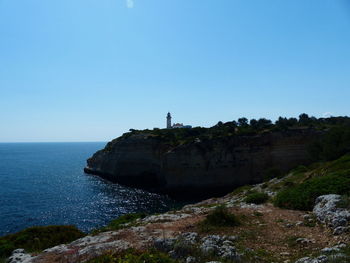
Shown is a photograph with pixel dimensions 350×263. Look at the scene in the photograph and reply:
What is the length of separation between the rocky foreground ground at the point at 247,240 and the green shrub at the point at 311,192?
0.83 m

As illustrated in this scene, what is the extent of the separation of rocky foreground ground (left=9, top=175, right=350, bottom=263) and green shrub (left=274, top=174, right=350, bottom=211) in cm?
83

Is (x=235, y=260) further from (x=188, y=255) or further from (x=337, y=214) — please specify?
(x=337, y=214)

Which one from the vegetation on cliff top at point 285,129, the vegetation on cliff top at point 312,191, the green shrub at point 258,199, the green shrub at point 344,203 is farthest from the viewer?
the vegetation on cliff top at point 285,129

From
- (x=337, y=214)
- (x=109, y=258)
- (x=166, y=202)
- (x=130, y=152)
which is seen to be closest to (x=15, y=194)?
(x=130, y=152)

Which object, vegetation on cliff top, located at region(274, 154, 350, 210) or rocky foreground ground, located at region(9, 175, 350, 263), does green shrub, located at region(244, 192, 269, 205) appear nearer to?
vegetation on cliff top, located at region(274, 154, 350, 210)

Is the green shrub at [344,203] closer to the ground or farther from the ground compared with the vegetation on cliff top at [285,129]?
closer to the ground

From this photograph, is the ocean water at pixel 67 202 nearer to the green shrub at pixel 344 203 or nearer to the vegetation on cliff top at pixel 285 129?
the vegetation on cliff top at pixel 285 129

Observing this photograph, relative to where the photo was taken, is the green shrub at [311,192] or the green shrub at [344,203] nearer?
the green shrub at [344,203]

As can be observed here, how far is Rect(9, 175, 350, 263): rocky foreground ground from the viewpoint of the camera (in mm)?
8672

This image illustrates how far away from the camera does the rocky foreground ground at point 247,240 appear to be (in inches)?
341

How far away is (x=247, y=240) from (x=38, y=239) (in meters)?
Result: 14.5

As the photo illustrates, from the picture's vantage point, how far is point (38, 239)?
1759 cm

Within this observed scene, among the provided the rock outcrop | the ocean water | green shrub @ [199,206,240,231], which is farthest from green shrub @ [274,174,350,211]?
the ocean water

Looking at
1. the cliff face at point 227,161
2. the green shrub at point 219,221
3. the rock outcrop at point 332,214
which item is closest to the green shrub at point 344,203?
the rock outcrop at point 332,214
